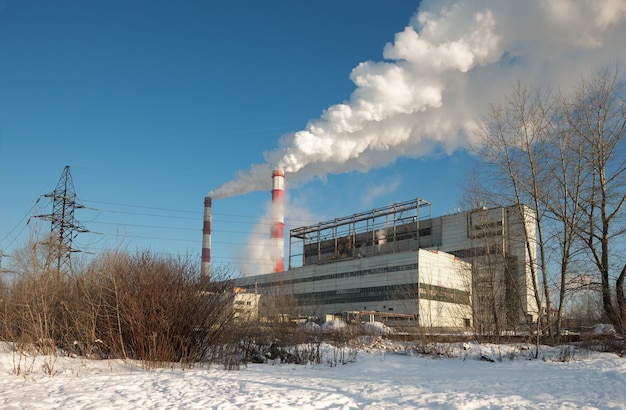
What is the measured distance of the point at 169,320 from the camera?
12914 millimetres

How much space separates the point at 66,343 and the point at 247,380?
6.65m

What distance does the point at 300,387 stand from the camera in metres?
9.53

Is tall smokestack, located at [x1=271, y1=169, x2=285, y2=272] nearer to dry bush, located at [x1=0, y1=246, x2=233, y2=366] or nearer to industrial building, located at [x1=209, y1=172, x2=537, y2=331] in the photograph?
industrial building, located at [x1=209, y1=172, x2=537, y2=331]

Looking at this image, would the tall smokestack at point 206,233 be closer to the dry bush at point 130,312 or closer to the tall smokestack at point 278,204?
the tall smokestack at point 278,204

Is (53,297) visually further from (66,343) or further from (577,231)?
(577,231)

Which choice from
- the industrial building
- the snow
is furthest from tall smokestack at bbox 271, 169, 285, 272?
the snow

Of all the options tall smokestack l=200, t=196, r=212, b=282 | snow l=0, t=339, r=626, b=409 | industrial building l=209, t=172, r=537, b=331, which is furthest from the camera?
tall smokestack l=200, t=196, r=212, b=282

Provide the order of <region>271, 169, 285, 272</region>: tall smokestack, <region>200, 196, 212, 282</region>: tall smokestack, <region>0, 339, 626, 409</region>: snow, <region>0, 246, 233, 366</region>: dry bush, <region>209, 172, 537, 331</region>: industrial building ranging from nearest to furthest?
1. <region>0, 339, 626, 409</region>: snow
2. <region>0, 246, 233, 366</region>: dry bush
3. <region>209, 172, 537, 331</region>: industrial building
4. <region>271, 169, 285, 272</region>: tall smokestack
5. <region>200, 196, 212, 282</region>: tall smokestack

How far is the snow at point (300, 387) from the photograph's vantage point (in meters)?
7.77

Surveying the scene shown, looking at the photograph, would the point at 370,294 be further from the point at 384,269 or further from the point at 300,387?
the point at 300,387

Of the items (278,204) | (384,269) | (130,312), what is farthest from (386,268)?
(130,312)

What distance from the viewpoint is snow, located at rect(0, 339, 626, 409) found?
7.77 m

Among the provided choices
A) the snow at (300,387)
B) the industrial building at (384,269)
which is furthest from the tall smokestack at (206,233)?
the snow at (300,387)

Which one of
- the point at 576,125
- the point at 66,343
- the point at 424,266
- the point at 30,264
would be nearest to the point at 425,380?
the point at 66,343
